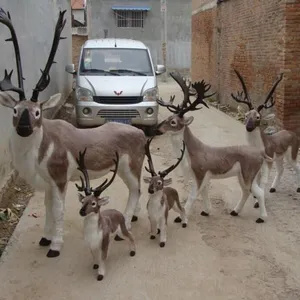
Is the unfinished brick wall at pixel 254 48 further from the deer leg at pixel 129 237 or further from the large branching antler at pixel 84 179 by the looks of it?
the large branching antler at pixel 84 179

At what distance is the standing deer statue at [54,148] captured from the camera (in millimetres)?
4477

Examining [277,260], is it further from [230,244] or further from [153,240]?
[153,240]

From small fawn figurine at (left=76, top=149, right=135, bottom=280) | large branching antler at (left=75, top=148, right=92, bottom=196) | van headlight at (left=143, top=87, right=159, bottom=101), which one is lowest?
small fawn figurine at (left=76, top=149, right=135, bottom=280)

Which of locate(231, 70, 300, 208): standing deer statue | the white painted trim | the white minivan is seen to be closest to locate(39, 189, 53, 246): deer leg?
locate(231, 70, 300, 208): standing deer statue

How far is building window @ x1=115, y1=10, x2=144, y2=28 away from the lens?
31234 mm

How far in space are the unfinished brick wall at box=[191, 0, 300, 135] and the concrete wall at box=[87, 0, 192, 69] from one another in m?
11.4

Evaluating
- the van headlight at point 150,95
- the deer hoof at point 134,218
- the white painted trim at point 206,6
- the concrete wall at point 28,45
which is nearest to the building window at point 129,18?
the white painted trim at point 206,6

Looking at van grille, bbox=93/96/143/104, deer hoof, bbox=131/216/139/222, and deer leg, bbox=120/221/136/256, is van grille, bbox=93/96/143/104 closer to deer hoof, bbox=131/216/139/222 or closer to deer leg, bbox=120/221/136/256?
deer hoof, bbox=131/216/139/222

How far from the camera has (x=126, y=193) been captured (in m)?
7.01

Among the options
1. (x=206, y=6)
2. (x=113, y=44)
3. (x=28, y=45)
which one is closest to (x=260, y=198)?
(x=28, y=45)

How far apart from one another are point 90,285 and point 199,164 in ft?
6.48

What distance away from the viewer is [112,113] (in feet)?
33.8

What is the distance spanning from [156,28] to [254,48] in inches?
779

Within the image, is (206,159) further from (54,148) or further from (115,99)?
(115,99)
